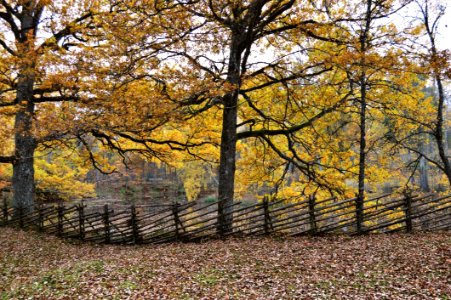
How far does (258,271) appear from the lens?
5.88m

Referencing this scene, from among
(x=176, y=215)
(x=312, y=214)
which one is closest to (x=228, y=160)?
(x=176, y=215)

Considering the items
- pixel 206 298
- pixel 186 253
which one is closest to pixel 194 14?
pixel 186 253

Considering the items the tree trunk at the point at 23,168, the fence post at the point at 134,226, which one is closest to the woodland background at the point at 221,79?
the tree trunk at the point at 23,168

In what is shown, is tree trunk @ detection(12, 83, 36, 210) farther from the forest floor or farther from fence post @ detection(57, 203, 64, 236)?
the forest floor

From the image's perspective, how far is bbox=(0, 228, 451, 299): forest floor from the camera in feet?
16.1

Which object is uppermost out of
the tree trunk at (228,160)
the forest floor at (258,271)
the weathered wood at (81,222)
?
the tree trunk at (228,160)

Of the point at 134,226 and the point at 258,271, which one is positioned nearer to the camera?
the point at 258,271

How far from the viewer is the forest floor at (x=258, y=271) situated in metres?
4.92

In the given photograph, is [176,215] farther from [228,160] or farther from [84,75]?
[84,75]

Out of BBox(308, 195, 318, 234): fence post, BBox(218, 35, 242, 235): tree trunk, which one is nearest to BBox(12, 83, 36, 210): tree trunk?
BBox(218, 35, 242, 235): tree trunk

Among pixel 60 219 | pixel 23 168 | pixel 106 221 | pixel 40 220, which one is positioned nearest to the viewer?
pixel 106 221

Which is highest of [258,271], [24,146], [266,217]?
[24,146]

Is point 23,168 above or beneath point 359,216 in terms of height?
above

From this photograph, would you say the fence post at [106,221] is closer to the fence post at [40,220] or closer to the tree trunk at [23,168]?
the fence post at [40,220]
